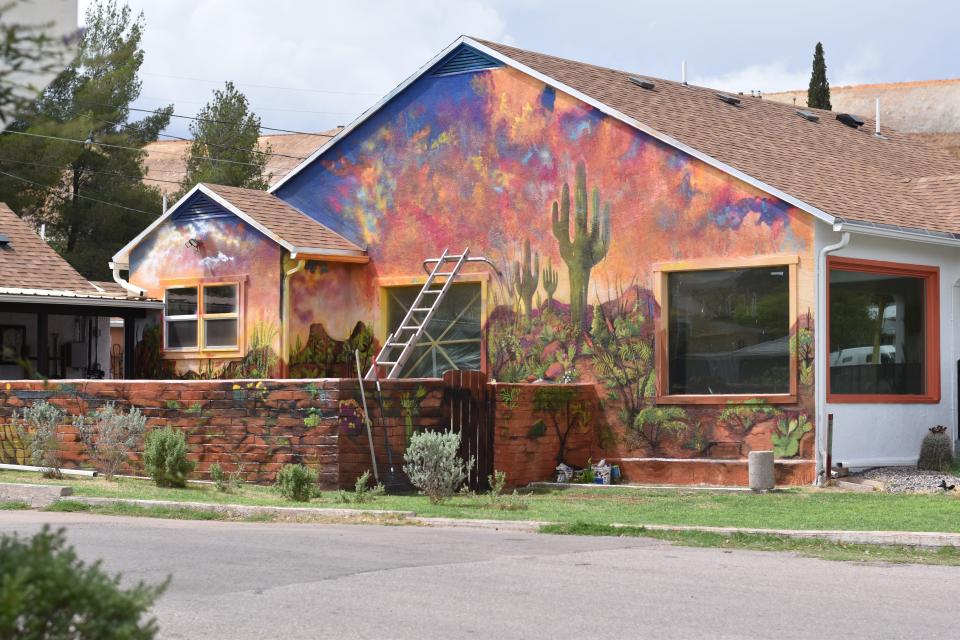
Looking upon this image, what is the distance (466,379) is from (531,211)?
14.4 feet

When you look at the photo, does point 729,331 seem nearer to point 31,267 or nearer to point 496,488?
point 496,488

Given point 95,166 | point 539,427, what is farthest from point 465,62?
point 95,166

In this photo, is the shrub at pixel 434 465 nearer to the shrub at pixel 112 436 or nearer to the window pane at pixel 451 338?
the shrub at pixel 112 436

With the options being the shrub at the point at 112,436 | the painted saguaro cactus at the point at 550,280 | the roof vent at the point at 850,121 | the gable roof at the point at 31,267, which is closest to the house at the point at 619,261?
the painted saguaro cactus at the point at 550,280

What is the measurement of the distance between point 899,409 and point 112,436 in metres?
11.7

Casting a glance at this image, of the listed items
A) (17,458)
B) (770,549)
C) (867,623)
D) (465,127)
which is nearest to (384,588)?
(867,623)

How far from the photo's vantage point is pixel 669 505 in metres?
17.3

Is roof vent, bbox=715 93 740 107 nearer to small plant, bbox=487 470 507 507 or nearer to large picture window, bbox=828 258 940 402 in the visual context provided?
large picture window, bbox=828 258 940 402

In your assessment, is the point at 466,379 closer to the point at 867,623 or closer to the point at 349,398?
the point at 349,398

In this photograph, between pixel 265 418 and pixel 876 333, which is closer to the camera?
pixel 265 418

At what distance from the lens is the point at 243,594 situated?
936 centimetres

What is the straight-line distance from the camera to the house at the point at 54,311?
82.8 feet

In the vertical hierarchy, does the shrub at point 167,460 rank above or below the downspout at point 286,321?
below

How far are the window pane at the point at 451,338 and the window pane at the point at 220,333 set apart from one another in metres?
3.09
